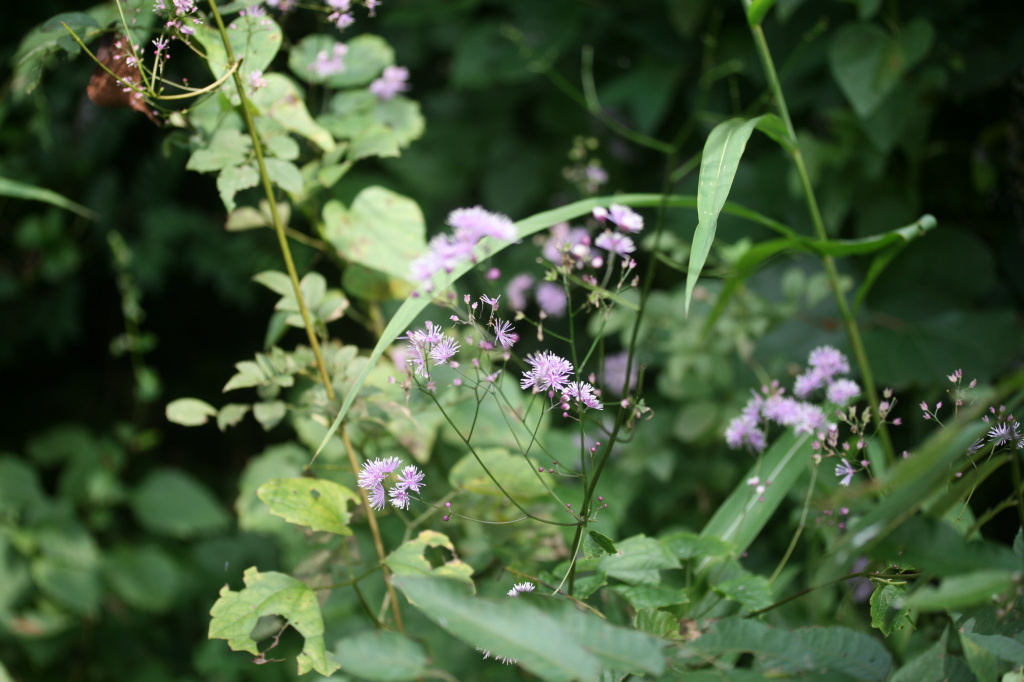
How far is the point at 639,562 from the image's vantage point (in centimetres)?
63

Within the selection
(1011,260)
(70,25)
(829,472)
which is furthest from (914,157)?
(70,25)

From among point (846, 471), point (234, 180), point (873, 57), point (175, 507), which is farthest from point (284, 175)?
point (175, 507)

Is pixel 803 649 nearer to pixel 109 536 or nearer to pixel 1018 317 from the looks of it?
pixel 1018 317

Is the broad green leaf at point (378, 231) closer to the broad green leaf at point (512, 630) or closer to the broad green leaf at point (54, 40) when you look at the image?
the broad green leaf at point (54, 40)

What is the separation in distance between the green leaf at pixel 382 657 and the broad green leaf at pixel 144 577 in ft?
4.83

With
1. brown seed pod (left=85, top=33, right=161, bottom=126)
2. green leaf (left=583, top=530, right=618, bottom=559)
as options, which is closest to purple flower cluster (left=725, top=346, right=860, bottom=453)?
green leaf (left=583, top=530, right=618, bottom=559)

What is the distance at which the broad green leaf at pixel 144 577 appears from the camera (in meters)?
1.66

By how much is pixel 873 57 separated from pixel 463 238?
1.09m

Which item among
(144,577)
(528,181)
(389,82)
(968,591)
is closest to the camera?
(968,591)

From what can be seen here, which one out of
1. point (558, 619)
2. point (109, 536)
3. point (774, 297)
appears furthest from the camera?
point (109, 536)

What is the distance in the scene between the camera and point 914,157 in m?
1.42

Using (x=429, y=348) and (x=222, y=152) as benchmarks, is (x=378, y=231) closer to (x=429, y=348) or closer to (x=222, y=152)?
(x=222, y=152)

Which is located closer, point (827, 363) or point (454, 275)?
point (454, 275)

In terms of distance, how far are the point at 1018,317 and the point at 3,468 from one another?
2.08m
